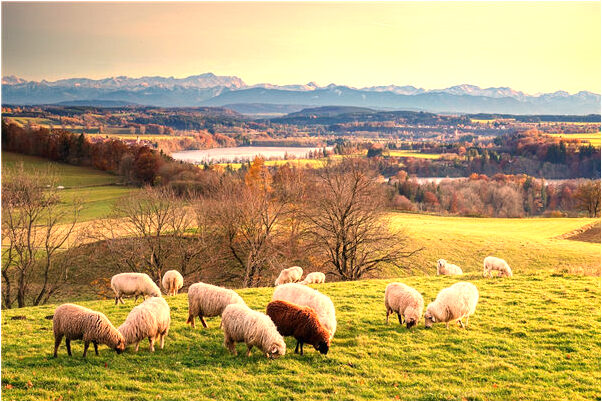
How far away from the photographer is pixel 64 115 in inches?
5187

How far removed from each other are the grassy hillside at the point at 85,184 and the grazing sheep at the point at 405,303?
138ft

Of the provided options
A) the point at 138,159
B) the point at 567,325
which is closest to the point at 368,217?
the point at 567,325

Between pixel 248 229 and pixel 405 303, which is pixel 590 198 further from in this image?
pixel 405 303

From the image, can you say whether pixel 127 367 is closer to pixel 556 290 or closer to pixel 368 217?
pixel 556 290

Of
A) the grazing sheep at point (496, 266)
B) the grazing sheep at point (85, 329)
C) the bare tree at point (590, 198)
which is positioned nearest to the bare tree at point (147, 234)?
the grazing sheep at point (85, 329)

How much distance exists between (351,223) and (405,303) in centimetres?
1557

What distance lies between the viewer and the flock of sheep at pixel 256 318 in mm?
10234

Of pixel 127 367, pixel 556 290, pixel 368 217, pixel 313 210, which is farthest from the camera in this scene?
pixel 313 210

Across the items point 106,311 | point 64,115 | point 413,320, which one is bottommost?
point 106,311

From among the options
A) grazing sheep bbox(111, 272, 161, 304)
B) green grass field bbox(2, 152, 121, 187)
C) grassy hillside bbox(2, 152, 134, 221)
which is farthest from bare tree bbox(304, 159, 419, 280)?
green grass field bbox(2, 152, 121, 187)

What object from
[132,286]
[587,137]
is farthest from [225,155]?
[132,286]

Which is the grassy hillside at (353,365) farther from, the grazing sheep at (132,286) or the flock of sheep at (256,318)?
the grazing sheep at (132,286)

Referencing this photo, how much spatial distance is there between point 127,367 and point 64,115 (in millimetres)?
143819

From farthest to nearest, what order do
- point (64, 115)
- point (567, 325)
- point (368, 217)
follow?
point (64, 115)
point (368, 217)
point (567, 325)
